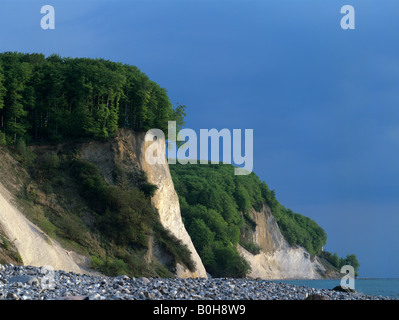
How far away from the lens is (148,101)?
53.8 metres

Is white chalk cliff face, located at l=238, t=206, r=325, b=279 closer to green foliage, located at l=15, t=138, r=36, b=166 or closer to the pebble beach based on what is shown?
green foliage, located at l=15, t=138, r=36, b=166

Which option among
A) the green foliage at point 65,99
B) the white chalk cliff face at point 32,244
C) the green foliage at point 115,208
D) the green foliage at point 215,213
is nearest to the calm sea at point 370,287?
the green foliage at point 215,213

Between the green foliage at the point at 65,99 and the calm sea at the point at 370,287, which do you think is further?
the calm sea at the point at 370,287

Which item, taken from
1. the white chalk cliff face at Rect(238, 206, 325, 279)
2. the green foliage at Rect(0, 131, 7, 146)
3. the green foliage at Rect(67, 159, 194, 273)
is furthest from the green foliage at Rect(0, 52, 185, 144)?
the white chalk cliff face at Rect(238, 206, 325, 279)

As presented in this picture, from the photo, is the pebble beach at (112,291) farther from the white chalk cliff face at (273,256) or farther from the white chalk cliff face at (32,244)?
the white chalk cliff face at (273,256)

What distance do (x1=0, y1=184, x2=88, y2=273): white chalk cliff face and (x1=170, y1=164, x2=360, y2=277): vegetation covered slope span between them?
42471 millimetres

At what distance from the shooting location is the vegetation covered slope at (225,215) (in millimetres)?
77938

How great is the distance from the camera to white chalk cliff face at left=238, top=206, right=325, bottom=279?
4198 inches

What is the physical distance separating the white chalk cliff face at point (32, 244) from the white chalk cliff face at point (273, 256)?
66689 mm

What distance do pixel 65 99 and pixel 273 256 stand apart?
80349 mm

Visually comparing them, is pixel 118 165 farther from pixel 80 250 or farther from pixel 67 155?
pixel 80 250

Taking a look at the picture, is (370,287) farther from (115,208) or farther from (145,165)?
(115,208)

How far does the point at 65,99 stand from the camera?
49.0 metres
